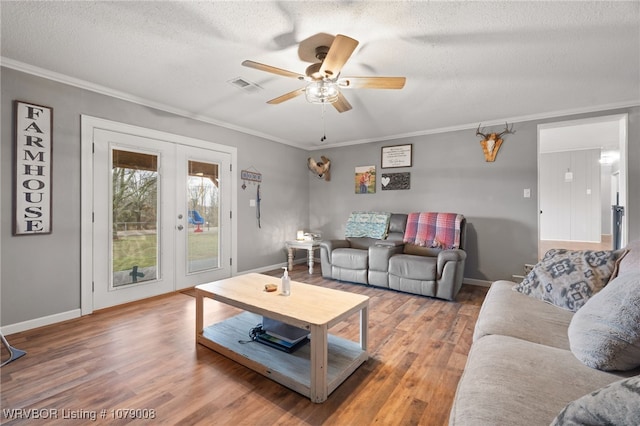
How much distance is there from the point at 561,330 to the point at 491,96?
8.30 ft

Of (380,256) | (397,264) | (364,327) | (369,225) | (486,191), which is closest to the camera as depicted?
(364,327)

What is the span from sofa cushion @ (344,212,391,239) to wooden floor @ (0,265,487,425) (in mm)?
1749

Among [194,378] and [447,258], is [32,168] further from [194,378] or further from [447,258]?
[447,258]

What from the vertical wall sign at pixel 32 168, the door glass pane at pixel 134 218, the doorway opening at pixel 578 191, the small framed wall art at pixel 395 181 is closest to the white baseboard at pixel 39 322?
the door glass pane at pixel 134 218

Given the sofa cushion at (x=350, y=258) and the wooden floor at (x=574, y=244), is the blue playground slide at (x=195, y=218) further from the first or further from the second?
the wooden floor at (x=574, y=244)

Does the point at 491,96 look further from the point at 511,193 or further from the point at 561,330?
the point at 561,330

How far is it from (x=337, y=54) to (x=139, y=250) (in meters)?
2.99

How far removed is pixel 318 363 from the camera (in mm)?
1553

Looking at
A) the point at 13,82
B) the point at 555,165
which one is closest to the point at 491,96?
the point at 13,82

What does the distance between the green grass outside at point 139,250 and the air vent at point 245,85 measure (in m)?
1.95

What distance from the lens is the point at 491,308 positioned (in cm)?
173

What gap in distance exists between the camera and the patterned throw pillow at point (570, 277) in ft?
5.49

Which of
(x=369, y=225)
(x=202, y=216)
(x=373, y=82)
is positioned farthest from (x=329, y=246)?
(x=373, y=82)

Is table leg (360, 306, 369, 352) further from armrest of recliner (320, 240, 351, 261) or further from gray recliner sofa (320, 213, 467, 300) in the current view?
armrest of recliner (320, 240, 351, 261)
